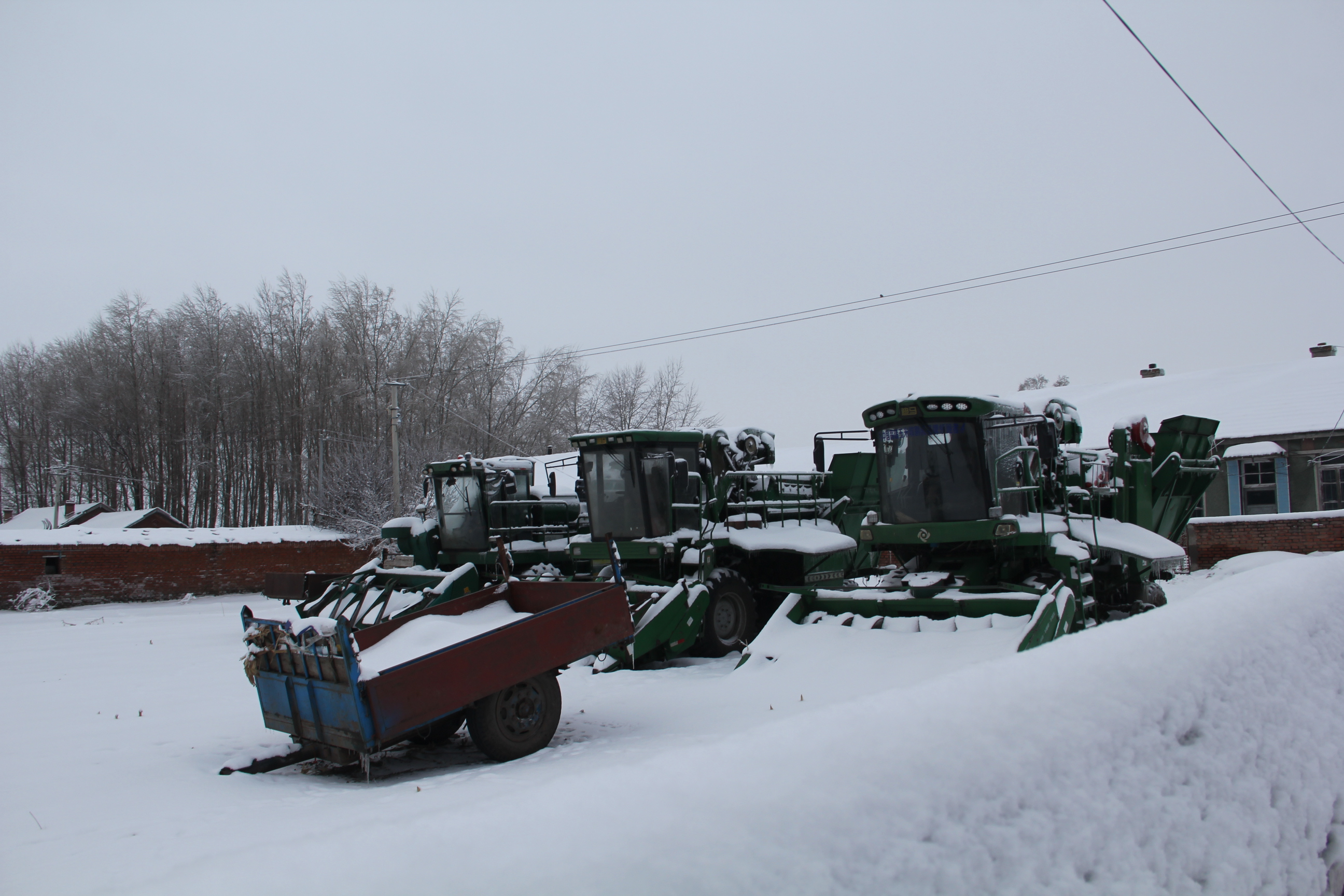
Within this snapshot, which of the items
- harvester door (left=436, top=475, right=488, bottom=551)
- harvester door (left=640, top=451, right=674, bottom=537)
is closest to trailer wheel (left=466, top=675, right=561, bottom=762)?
harvester door (left=640, top=451, right=674, bottom=537)

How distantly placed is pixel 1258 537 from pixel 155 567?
2947 cm

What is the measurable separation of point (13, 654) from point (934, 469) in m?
13.8

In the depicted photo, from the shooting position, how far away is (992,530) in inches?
393

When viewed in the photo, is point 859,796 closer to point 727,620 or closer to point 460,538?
point 727,620

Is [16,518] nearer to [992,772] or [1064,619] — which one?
[1064,619]

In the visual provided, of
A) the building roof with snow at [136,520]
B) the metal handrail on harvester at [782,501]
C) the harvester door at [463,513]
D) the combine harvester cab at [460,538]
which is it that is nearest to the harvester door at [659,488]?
the metal handrail on harvester at [782,501]

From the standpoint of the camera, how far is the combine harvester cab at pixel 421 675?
5.98m

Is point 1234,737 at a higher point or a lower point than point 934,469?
lower

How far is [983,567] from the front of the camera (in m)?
10.9

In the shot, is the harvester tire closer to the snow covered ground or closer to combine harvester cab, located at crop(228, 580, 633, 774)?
combine harvester cab, located at crop(228, 580, 633, 774)

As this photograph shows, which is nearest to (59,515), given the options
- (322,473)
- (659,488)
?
(322,473)

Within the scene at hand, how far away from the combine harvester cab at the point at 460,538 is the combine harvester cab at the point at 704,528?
6.83ft

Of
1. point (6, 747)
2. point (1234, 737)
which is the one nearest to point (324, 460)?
point (6, 747)

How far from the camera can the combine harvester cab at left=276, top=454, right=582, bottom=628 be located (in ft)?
48.8
